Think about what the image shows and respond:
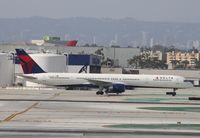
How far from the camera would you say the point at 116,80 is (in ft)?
283

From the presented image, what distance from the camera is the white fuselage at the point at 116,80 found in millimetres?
85812

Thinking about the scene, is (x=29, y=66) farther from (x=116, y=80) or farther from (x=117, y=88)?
(x=117, y=88)

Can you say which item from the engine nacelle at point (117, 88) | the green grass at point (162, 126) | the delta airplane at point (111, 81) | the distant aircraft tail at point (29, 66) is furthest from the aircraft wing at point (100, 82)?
the green grass at point (162, 126)

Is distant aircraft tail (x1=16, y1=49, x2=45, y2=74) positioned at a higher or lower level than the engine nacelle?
higher

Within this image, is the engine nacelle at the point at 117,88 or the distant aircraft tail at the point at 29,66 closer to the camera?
the engine nacelle at the point at 117,88

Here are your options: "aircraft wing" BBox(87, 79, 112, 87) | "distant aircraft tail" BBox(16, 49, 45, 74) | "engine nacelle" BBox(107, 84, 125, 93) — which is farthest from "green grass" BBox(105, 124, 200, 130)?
"distant aircraft tail" BBox(16, 49, 45, 74)

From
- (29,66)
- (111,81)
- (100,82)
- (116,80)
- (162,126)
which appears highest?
(29,66)

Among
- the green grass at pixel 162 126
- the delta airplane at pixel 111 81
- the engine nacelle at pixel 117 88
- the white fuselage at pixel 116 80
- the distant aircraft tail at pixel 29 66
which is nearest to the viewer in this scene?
the green grass at pixel 162 126

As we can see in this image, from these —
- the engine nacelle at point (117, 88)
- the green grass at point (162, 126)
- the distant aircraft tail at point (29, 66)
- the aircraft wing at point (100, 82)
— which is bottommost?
the green grass at point (162, 126)

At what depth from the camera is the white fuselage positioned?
85.8m

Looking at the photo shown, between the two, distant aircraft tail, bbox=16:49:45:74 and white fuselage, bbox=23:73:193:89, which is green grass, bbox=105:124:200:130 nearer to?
white fuselage, bbox=23:73:193:89

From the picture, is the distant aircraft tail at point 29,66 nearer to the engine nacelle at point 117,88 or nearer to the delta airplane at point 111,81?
the delta airplane at point 111,81

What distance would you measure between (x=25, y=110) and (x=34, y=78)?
3824 centimetres

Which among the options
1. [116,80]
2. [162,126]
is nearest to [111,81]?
[116,80]
